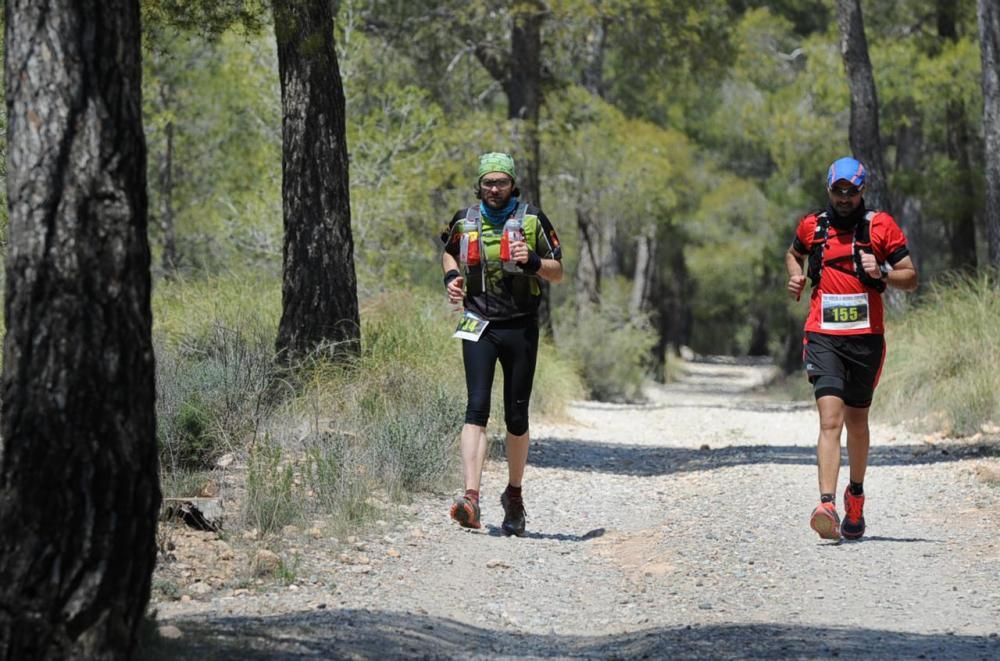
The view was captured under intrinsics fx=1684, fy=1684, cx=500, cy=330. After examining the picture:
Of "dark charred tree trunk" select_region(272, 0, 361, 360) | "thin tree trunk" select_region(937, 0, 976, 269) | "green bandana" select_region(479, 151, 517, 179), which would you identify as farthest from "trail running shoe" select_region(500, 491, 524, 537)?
"thin tree trunk" select_region(937, 0, 976, 269)

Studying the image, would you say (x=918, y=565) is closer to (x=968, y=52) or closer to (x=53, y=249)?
(x=53, y=249)

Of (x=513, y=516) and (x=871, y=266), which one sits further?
(x=513, y=516)

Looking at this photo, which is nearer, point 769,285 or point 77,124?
point 77,124

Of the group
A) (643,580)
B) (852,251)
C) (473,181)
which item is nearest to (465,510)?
(643,580)

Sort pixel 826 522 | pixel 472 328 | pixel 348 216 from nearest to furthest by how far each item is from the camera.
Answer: pixel 826 522
pixel 472 328
pixel 348 216

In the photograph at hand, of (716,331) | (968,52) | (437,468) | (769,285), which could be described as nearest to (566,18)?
(968,52)

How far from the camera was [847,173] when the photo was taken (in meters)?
8.87

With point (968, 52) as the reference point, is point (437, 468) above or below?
below

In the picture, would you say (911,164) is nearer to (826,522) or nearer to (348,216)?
(348,216)

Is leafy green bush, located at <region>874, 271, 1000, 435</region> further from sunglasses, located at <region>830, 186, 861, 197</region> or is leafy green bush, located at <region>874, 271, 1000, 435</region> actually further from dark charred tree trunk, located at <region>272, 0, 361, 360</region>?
sunglasses, located at <region>830, 186, 861, 197</region>

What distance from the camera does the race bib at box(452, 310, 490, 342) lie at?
29.6ft

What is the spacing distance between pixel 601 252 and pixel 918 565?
3006 cm

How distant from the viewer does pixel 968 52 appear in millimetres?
26969

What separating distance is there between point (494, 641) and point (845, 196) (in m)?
3.45
